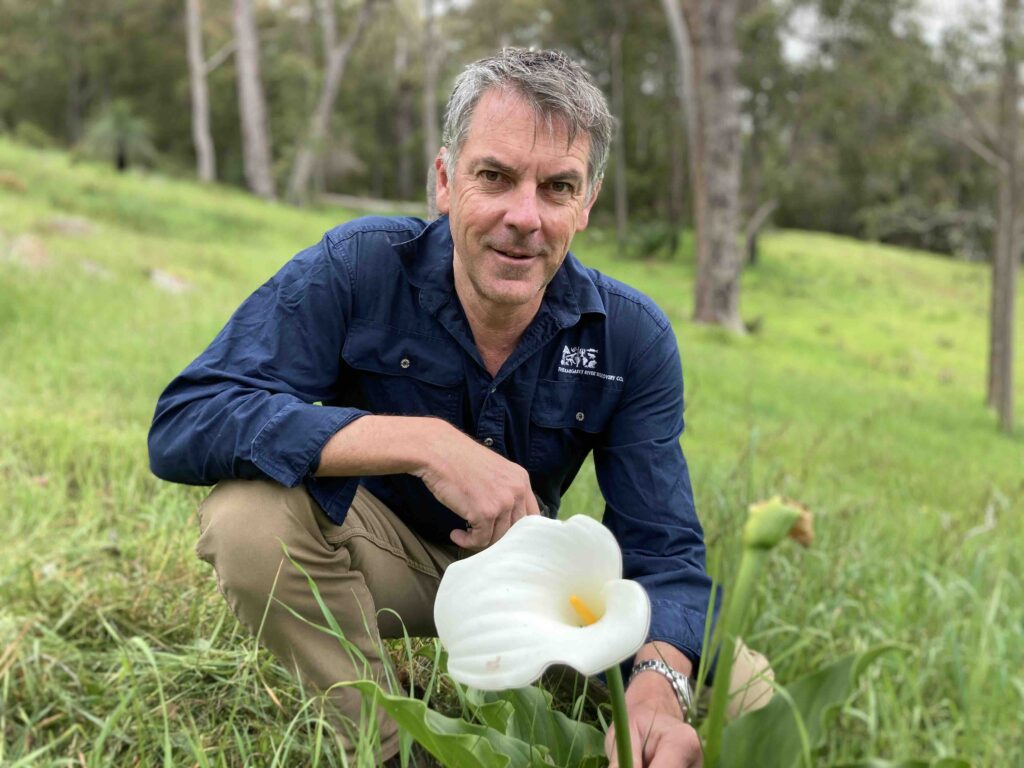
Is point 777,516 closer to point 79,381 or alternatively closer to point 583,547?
point 583,547

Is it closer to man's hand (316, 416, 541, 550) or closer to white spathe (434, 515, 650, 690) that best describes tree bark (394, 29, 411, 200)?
man's hand (316, 416, 541, 550)

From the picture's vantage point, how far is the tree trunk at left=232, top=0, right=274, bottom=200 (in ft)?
64.1

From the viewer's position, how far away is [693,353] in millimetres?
8109

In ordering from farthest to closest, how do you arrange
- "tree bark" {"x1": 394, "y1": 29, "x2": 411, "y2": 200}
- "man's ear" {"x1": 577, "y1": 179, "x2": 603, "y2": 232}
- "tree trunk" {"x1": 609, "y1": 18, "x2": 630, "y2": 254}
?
"tree bark" {"x1": 394, "y1": 29, "x2": 411, "y2": 200} → "tree trunk" {"x1": 609, "y1": 18, "x2": 630, "y2": 254} → "man's ear" {"x1": 577, "y1": 179, "x2": 603, "y2": 232}

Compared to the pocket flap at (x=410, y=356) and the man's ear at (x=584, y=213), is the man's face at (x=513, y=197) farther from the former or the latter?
the pocket flap at (x=410, y=356)

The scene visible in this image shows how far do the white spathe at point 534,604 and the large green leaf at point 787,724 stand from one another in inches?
11.4

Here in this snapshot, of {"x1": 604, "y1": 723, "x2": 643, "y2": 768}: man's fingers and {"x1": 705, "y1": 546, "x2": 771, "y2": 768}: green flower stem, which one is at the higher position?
{"x1": 705, "y1": 546, "x2": 771, "y2": 768}: green flower stem

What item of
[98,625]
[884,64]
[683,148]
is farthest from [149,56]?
[98,625]

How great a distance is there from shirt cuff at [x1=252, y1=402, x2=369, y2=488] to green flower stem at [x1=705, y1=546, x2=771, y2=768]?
76 cm

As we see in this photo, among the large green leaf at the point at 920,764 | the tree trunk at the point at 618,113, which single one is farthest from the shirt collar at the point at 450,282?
the tree trunk at the point at 618,113

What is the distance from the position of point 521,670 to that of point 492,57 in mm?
1253

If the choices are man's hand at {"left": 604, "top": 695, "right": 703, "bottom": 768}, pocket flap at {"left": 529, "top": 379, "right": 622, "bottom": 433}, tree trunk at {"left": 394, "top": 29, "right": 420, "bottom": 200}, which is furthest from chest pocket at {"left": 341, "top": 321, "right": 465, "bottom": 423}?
tree trunk at {"left": 394, "top": 29, "right": 420, "bottom": 200}

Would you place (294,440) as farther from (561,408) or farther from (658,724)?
(658,724)

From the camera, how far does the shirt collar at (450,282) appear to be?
2.03m
